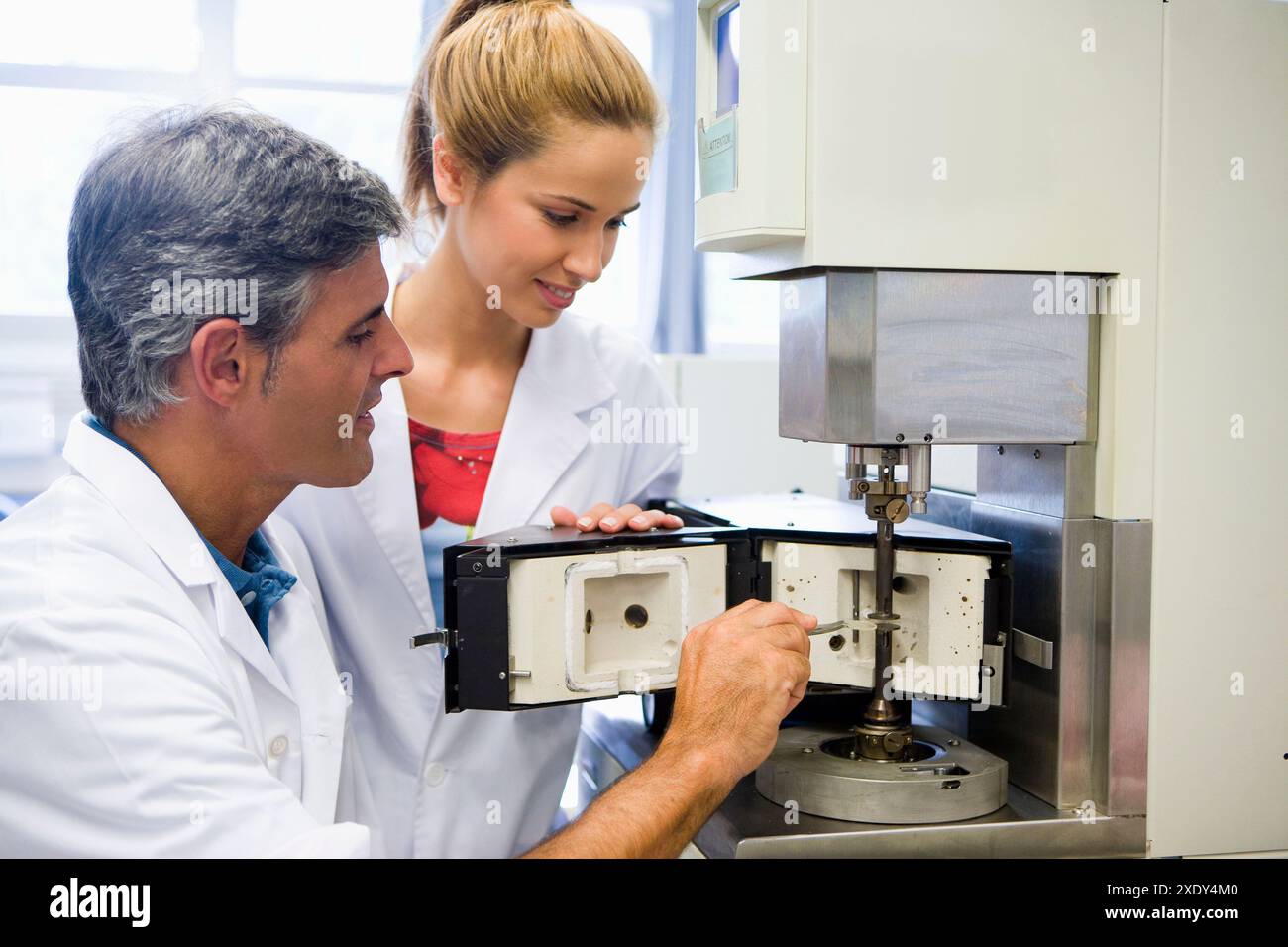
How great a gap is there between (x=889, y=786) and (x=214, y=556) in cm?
65

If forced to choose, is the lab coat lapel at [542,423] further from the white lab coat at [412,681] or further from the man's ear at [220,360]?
the man's ear at [220,360]

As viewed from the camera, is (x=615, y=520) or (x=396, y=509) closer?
(x=615, y=520)

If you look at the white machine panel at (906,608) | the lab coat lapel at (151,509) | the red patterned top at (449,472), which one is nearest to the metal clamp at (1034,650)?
the white machine panel at (906,608)

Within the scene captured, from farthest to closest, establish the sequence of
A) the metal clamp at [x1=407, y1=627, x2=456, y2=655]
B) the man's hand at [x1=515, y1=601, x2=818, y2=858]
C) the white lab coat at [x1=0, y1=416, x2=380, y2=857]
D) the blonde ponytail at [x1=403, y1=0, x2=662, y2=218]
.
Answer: the blonde ponytail at [x1=403, y1=0, x2=662, y2=218] < the metal clamp at [x1=407, y1=627, x2=456, y2=655] < the man's hand at [x1=515, y1=601, x2=818, y2=858] < the white lab coat at [x1=0, y1=416, x2=380, y2=857]

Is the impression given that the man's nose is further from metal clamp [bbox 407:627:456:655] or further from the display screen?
the display screen

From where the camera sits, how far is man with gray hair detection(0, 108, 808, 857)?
76 centimetres

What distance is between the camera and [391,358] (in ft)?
3.44

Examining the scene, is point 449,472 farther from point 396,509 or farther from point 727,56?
point 727,56

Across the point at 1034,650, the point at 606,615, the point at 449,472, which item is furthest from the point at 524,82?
the point at 1034,650

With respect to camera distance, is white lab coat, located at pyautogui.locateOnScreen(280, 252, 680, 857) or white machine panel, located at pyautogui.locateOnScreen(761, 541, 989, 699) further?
white lab coat, located at pyautogui.locateOnScreen(280, 252, 680, 857)

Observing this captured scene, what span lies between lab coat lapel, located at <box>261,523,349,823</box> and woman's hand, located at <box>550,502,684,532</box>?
270 mm

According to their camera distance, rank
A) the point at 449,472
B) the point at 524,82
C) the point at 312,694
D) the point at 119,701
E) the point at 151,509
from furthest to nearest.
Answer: the point at 449,472
the point at 524,82
the point at 312,694
the point at 151,509
the point at 119,701

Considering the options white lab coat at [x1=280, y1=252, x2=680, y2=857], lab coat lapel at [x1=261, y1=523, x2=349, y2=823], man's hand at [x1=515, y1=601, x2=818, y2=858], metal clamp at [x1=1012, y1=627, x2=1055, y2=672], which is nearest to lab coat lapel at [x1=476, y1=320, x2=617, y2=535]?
white lab coat at [x1=280, y1=252, x2=680, y2=857]
